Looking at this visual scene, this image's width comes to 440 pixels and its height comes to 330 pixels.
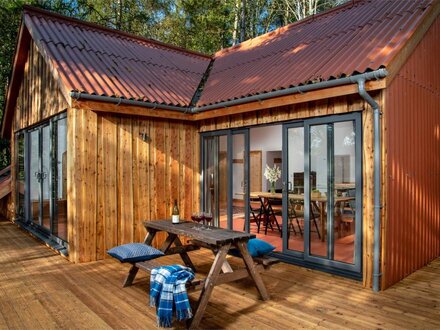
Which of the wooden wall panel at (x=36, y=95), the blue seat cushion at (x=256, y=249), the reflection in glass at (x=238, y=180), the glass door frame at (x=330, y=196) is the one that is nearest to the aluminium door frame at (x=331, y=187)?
the glass door frame at (x=330, y=196)

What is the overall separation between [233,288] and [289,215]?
1.53 metres

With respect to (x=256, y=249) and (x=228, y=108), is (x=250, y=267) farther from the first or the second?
(x=228, y=108)

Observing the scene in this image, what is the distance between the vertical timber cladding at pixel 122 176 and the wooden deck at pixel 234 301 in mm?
598

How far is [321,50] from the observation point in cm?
572

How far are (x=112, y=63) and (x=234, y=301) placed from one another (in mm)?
4938

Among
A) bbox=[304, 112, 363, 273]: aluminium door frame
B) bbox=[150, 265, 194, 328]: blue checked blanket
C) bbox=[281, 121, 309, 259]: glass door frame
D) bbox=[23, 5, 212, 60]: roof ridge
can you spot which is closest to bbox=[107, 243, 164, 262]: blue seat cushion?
bbox=[150, 265, 194, 328]: blue checked blanket

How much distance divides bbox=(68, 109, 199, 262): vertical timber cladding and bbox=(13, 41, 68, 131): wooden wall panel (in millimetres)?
854

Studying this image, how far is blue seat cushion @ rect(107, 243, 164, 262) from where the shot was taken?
3.86m

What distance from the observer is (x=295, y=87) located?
4.74 metres

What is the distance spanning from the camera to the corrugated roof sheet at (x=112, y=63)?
225 inches

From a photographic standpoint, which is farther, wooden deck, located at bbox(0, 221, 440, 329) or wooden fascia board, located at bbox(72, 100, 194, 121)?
wooden fascia board, located at bbox(72, 100, 194, 121)

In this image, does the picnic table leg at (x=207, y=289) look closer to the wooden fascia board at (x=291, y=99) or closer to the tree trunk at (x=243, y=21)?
the wooden fascia board at (x=291, y=99)

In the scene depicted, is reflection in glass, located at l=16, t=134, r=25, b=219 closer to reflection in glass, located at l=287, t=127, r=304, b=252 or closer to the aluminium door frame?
reflection in glass, located at l=287, t=127, r=304, b=252

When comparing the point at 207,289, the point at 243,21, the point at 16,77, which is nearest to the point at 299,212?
the point at 207,289
